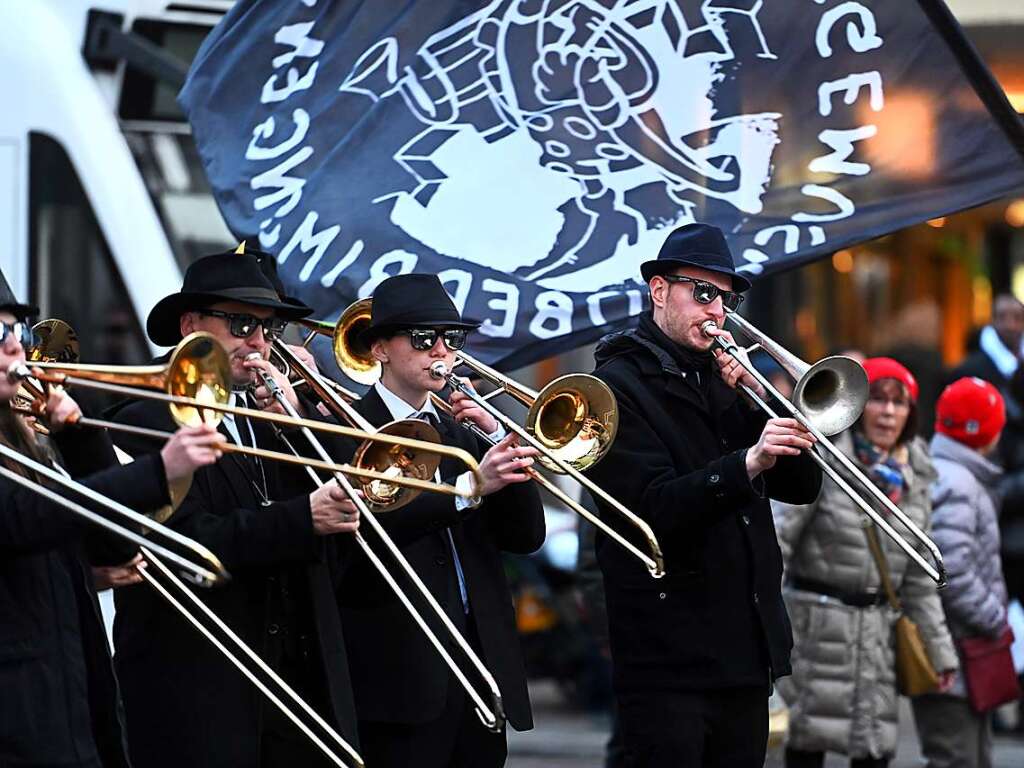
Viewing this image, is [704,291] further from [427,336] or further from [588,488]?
[427,336]

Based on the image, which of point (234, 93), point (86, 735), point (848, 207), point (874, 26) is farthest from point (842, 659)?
point (86, 735)

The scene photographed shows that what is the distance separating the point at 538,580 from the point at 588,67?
4981 millimetres

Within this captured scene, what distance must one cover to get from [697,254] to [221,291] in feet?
4.72

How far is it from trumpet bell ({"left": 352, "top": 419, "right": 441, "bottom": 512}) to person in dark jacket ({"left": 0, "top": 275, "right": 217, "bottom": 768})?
0.68 metres

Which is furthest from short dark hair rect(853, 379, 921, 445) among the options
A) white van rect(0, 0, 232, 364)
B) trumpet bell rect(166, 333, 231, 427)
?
trumpet bell rect(166, 333, 231, 427)

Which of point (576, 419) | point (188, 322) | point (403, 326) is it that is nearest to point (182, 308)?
point (188, 322)

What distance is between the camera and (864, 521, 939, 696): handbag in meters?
8.09

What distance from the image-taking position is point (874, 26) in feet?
23.8

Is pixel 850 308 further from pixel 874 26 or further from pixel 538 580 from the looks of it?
pixel 874 26

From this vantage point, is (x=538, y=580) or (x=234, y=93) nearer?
(x=234, y=93)

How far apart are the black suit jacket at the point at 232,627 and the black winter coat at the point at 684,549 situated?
940mm

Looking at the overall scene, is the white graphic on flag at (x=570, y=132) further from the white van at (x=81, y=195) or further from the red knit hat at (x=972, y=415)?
the red knit hat at (x=972, y=415)

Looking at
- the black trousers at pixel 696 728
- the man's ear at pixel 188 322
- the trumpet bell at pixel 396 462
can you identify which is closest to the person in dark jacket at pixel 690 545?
the black trousers at pixel 696 728

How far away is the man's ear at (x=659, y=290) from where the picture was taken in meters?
6.42
